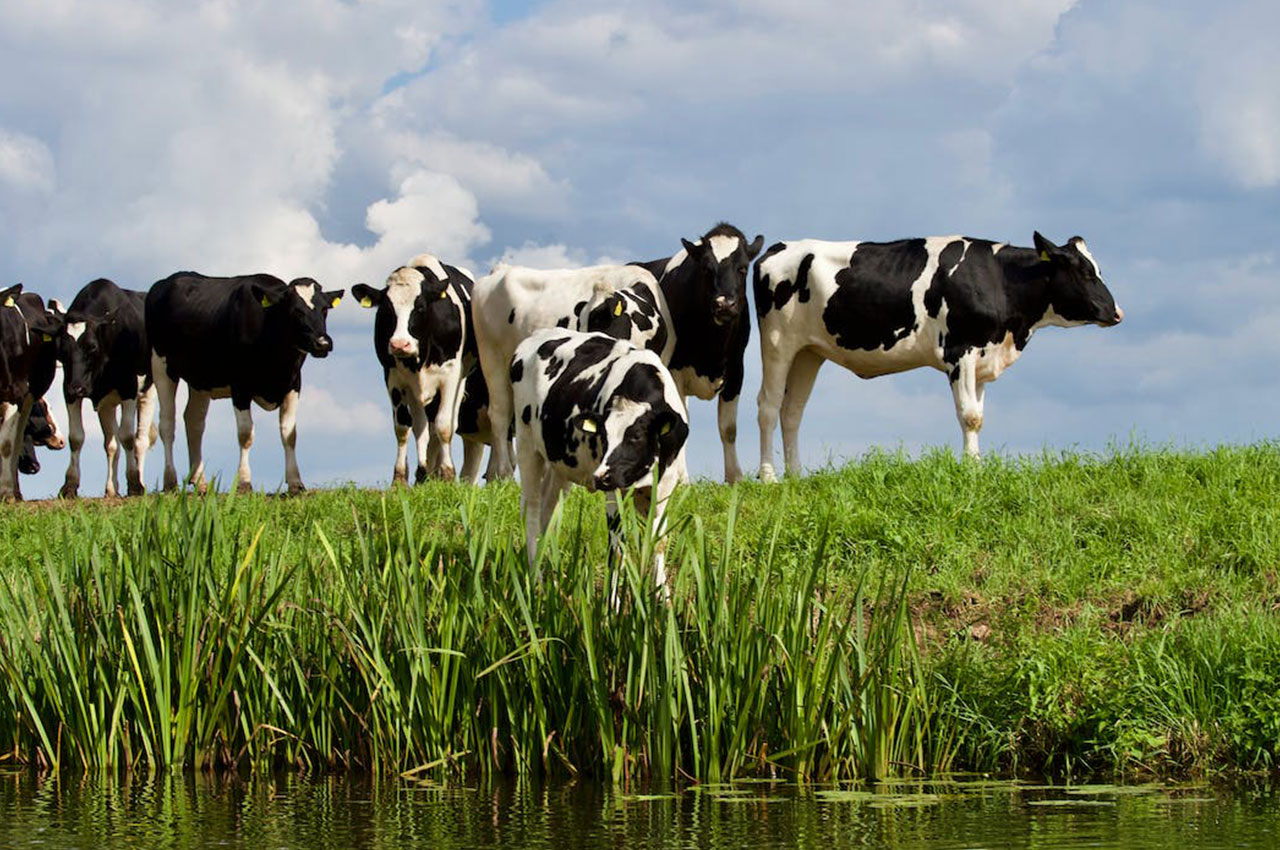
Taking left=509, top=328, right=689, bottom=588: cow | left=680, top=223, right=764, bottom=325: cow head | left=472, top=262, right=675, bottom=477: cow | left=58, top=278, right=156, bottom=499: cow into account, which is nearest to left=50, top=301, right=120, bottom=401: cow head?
left=58, top=278, right=156, bottom=499: cow

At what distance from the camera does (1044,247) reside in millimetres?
17797

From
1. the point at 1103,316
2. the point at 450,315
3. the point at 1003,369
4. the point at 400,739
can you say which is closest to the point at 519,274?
the point at 450,315

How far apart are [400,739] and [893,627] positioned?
262cm

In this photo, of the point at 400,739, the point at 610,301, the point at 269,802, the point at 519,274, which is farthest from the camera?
the point at 519,274

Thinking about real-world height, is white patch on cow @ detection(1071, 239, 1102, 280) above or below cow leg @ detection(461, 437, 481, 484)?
above

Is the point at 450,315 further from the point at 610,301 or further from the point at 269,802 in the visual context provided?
the point at 269,802

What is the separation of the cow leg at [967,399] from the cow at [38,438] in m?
21.0

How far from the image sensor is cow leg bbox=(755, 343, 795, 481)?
17281 mm

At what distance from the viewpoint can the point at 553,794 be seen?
7.75 metres

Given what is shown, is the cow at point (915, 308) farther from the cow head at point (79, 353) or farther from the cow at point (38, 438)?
the cow at point (38, 438)

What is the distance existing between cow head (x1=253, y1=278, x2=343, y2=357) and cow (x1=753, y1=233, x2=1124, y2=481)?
528 cm

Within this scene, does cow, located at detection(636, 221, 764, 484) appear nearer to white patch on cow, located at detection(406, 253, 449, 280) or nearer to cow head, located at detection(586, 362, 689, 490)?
white patch on cow, located at detection(406, 253, 449, 280)

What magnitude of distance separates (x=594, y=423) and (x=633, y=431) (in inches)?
10.5

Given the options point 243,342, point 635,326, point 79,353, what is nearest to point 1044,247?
point 635,326
